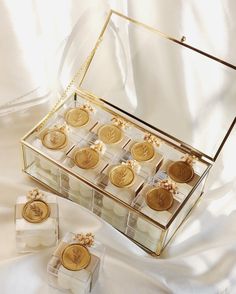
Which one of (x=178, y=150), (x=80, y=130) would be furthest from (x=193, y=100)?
(x=80, y=130)

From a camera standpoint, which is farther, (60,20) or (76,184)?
(60,20)

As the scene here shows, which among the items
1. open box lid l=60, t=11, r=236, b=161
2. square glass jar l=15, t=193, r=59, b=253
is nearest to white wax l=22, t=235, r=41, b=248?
square glass jar l=15, t=193, r=59, b=253

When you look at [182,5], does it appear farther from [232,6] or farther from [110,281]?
[110,281]

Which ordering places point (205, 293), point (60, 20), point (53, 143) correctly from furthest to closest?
point (60, 20) → point (53, 143) → point (205, 293)

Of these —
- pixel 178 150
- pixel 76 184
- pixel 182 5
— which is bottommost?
pixel 76 184

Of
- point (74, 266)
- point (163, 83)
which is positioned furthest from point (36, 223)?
point (163, 83)

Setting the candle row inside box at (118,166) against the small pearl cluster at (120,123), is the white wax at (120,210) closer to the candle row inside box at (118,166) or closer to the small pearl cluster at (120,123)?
the candle row inside box at (118,166)

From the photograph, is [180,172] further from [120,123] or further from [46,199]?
[46,199]
